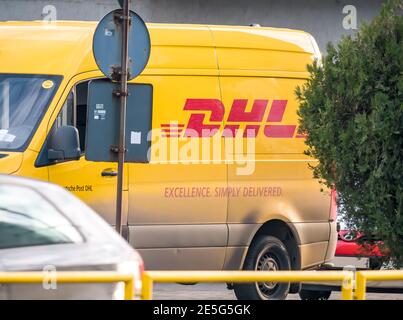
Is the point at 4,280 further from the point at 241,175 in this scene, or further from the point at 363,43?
the point at 241,175

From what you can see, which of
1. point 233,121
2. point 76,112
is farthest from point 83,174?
point 233,121

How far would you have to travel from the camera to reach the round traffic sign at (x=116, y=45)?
481 inches

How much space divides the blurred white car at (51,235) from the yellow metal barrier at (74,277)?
0.12 metres

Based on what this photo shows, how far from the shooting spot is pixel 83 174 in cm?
1313

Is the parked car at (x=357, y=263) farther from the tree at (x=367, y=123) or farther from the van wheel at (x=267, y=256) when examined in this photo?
the van wheel at (x=267, y=256)

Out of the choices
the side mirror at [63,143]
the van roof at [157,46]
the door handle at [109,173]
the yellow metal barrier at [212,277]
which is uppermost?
the van roof at [157,46]

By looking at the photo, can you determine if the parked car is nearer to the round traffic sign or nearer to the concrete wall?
the round traffic sign

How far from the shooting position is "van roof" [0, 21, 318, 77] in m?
13.3

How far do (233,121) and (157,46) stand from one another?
1166 mm

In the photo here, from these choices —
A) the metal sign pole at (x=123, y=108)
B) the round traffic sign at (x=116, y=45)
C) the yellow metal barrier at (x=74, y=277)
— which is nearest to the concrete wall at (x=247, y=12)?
the round traffic sign at (x=116, y=45)

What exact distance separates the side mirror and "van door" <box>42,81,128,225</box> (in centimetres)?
12

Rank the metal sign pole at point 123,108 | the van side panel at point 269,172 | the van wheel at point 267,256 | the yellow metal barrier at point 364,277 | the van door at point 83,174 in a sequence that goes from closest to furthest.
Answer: the yellow metal barrier at point 364,277, the metal sign pole at point 123,108, the van door at point 83,174, the van side panel at point 269,172, the van wheel at point 267,256

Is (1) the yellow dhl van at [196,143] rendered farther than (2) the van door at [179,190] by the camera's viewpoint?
No

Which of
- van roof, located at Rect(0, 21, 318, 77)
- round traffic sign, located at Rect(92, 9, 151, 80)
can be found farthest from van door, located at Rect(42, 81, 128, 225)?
round traffic sign, located at Rect(92, 9, 151, 80)
